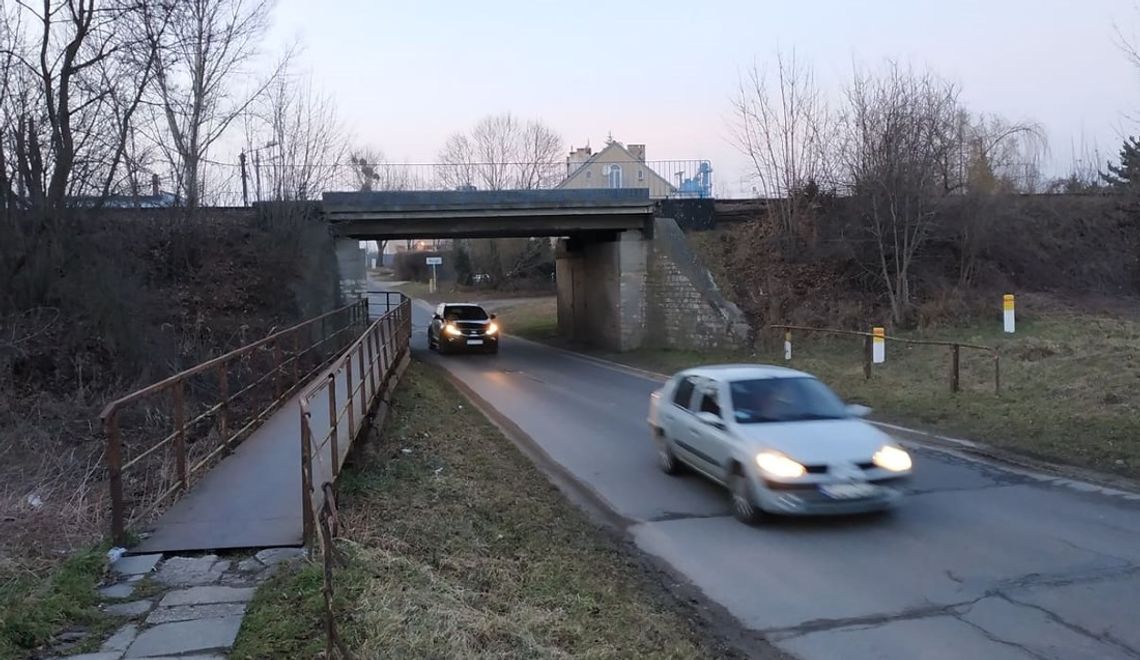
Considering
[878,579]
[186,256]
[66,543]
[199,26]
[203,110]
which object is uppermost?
[199,26]

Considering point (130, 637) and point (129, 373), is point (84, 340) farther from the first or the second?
point (130, 637)

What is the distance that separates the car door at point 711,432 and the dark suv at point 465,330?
21.1m

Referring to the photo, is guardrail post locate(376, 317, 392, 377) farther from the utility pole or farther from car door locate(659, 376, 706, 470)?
the utility pole

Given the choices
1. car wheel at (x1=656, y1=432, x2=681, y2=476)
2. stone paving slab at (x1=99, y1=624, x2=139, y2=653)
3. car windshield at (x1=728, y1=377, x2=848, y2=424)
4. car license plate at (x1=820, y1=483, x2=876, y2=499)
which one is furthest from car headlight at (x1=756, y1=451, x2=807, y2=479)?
stone paving slab at (x1=99, y1=624, x2=139, y2=653)

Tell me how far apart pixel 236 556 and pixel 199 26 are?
2457cm

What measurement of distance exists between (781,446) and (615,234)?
904 inches

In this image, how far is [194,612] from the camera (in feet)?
17.0

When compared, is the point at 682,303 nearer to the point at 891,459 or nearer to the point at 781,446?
the point at 891,459

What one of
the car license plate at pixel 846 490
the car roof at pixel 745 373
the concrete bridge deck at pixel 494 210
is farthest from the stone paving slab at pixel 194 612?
the concrete bridge deck at pixel 494 210

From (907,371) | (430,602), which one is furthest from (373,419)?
(907,371)

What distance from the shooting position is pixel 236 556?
246 inches

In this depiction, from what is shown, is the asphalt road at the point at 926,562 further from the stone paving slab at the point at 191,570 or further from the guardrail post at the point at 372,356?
the stone paving slab at the point at 191,570

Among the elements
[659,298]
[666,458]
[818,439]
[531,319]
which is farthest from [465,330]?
[818,439]

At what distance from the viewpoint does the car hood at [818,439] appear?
8.26 meters
